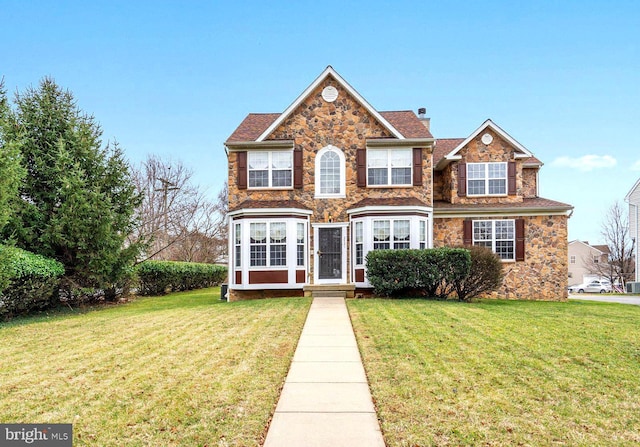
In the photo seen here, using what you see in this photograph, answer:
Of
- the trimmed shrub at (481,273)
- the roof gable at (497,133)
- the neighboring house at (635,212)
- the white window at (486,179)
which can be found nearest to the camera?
the trimmed shrub at (481,273)

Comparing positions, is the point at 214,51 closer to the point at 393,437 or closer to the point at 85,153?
the point at 85,153

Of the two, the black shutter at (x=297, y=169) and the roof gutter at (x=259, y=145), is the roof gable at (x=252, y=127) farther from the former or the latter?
the black shutter at (x=297, y=169)

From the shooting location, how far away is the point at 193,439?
4.17 metres

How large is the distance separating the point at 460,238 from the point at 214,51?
13.0 meters

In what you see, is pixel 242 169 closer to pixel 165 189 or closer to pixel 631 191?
pixel 165 189

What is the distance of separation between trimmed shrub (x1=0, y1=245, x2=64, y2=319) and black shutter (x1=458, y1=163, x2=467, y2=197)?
15.4m

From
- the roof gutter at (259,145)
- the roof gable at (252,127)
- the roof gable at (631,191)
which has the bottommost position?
the roof gable at (631,191)

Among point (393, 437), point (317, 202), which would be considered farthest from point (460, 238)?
point (393, 437)

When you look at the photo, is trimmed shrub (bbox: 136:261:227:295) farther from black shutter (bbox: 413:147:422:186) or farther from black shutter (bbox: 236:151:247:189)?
black shutter (bbox: 413:147:422:186)

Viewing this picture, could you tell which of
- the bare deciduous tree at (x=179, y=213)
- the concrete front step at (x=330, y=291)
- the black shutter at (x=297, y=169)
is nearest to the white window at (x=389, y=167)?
the black shutter at (x=297, y=169)

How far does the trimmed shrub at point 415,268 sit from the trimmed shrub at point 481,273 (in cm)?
55

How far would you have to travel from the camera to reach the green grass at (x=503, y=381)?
4332mm

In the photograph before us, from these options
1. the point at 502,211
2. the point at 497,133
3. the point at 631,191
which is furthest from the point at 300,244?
the point at 631,191

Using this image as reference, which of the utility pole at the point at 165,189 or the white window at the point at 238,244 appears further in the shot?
the utility pole at the point at 165,189
